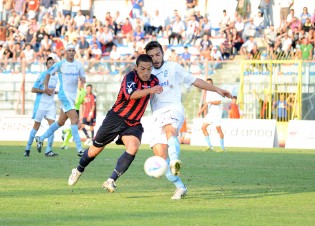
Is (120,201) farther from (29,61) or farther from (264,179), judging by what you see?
(29,61)

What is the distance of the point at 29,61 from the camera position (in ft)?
125

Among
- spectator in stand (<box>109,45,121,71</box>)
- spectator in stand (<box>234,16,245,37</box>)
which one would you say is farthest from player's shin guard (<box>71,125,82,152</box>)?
spectator in stand (<box>234,16,245,37</box>)

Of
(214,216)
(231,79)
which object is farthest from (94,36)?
(214,216)

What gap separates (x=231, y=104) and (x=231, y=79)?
191 cm

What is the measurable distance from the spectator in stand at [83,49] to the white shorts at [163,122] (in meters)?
27.5

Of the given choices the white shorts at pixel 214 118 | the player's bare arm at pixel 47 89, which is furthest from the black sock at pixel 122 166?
the white shorts at pixel 214 118

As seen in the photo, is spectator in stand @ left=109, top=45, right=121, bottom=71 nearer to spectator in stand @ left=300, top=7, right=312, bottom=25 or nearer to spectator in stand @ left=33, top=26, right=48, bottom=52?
spectator in stand @ left=33, top=26, right=48, bottom=52

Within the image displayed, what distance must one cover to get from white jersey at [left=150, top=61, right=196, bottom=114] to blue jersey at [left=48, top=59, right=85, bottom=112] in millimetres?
9599

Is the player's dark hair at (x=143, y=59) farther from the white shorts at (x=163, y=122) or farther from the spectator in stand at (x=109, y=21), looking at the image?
the spectator in stand at (x=109, y=21)

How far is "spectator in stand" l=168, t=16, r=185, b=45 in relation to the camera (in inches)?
1617

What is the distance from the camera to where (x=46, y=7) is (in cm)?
4584

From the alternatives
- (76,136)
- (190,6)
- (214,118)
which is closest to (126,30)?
(190,6)

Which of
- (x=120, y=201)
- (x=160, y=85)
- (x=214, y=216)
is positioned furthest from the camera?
(x=160, y=85)

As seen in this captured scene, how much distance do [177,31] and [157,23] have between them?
2286mm
